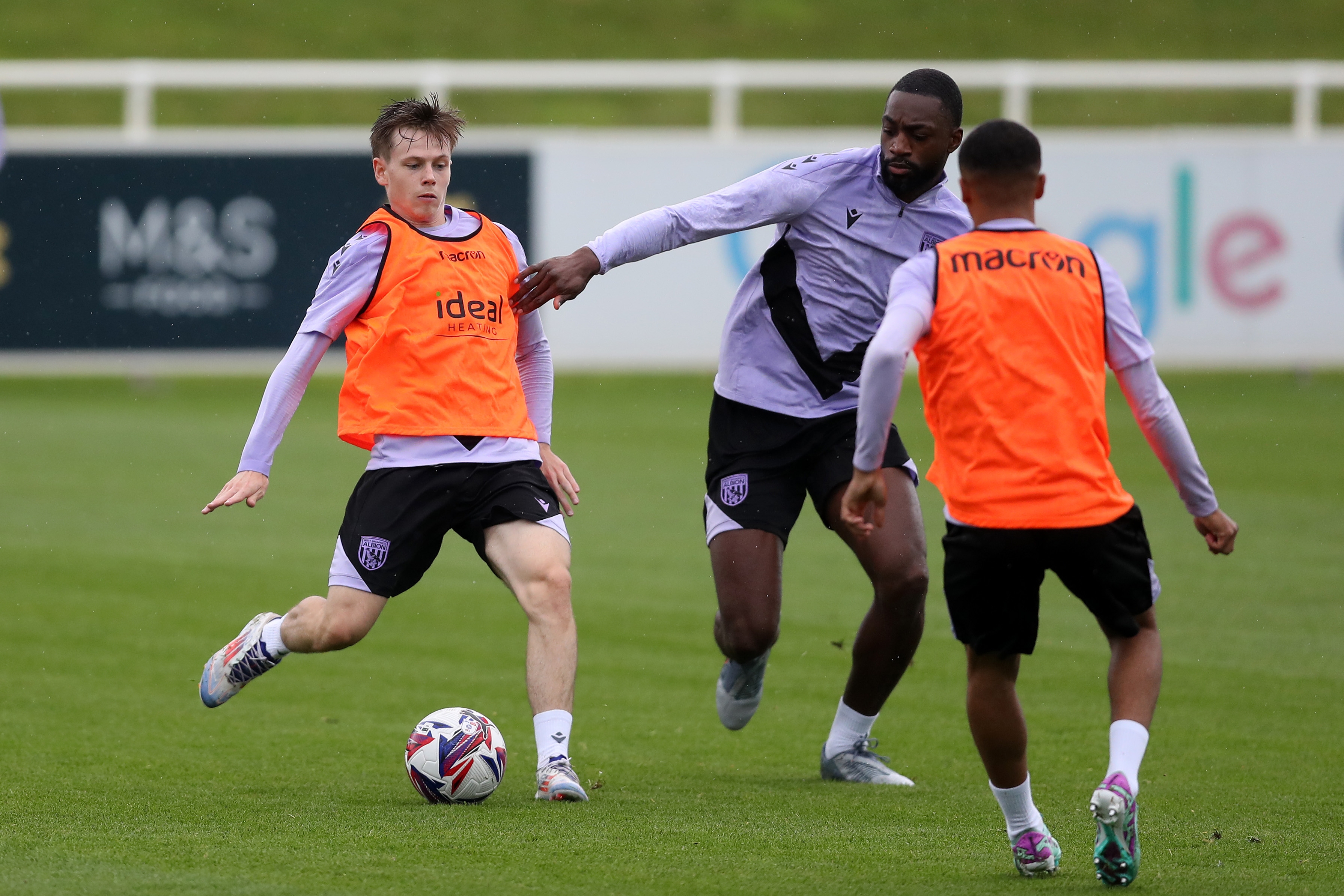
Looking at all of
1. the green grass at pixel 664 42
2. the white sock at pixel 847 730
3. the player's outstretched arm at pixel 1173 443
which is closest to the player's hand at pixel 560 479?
the white sock at pixel 847 730

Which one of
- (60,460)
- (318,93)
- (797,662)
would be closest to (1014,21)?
(318,93)

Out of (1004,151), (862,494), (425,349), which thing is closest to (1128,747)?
(862,494)

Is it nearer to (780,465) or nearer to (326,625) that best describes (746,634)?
(780,465)

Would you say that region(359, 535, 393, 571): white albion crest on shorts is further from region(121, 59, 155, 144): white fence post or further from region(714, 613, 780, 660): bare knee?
region(121, 59, 155, 144): white fence post

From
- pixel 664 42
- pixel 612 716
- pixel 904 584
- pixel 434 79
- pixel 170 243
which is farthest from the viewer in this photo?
pixel 664 42

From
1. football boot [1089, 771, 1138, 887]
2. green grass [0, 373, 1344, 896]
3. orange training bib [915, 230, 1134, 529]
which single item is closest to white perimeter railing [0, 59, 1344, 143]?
green grass [0, 373, 1344, 896]

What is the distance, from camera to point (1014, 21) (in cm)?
3888

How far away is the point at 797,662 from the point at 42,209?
12419 mm

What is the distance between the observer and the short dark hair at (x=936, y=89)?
5699mm

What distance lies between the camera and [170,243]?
60.3 ft

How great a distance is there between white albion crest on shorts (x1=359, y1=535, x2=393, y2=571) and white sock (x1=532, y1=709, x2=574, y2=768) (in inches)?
27.1

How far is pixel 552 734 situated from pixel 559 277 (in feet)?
4.62

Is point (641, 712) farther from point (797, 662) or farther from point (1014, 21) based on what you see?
point (1014, 21)

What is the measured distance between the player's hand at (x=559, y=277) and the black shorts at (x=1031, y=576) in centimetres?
154
